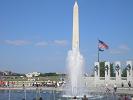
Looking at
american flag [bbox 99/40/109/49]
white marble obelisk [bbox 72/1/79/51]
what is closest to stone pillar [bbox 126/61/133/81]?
american flag [bbox 99/40/109/49]

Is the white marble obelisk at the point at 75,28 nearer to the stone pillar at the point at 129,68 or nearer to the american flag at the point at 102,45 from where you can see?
the american flag at the point at 102,45

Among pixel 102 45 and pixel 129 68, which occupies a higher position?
pixel 102 45

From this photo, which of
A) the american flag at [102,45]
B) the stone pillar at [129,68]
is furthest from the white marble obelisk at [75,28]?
the stone pillar at [129,68]

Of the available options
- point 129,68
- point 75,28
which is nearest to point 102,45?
point 129,68

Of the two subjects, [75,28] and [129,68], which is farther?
[129,68]

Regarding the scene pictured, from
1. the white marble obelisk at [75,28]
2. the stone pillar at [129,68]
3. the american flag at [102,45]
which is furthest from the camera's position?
the stone pillar at [129,68]

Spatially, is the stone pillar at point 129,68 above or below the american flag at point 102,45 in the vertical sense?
below

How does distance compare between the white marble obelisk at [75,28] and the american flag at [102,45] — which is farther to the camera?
the american flag at [102,45]

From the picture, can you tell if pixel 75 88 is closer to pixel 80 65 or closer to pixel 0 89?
pixel 80 65

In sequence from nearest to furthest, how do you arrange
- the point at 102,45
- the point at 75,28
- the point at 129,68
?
the point at 75,28
the point at 102,45
the point at 129,68

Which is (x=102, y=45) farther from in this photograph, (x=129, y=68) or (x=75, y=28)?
(x=75, y=28)

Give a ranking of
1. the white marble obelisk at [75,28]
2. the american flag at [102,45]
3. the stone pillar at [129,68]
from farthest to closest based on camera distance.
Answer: the stone pillar at [129,68], the american flag at [102,45], the white marble obelisk at [75,28]

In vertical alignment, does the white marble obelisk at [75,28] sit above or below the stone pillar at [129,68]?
above

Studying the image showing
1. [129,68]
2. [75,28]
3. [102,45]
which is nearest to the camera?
[75,28]
